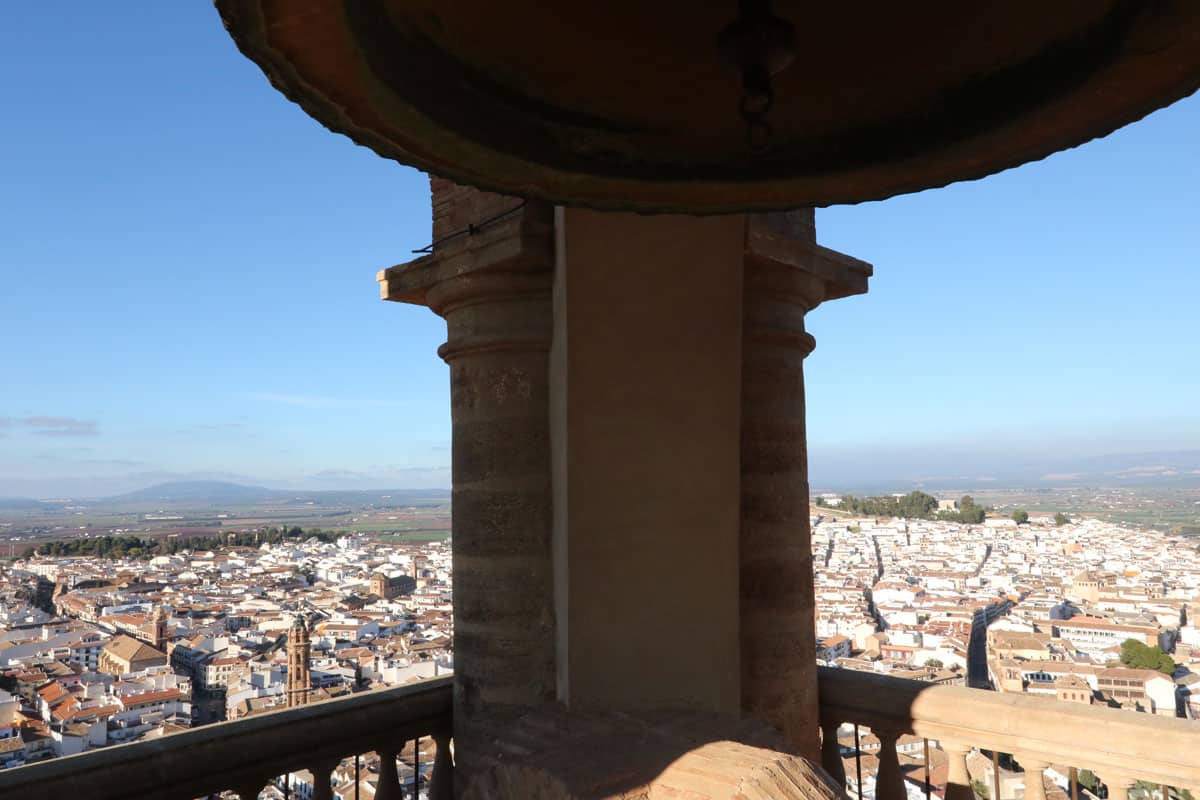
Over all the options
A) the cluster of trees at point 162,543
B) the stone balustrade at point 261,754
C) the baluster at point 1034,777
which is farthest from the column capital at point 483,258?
the cluster of trees at point 162,543

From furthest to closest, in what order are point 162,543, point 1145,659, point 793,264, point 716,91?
point 162,543 < point 1145,659 < point 793,264 < point 716,91

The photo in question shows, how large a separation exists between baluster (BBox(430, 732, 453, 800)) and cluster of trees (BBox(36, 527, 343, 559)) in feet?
235

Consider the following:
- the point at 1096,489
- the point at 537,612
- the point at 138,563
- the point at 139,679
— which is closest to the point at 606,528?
the point at 537,612

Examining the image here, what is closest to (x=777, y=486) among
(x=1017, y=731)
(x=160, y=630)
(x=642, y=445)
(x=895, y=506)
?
(x=642, y=445)

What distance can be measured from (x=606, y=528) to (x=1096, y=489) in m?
133

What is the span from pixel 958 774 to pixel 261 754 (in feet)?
7.24

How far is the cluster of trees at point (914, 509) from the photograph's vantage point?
74.9m

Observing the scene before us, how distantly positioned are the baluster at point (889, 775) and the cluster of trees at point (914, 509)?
76.5m

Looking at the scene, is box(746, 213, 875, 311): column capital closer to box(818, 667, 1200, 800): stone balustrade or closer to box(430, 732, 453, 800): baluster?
box(818, 667, 1200, 800): stone balustrade

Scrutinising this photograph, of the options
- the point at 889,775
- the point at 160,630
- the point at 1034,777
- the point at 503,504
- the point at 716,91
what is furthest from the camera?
the point at 160,630

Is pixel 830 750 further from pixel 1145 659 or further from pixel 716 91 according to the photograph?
pixel 1145 659

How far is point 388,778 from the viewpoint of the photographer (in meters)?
2.97

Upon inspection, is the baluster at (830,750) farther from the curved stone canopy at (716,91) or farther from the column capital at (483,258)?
the curved stone canopy at (716,91)

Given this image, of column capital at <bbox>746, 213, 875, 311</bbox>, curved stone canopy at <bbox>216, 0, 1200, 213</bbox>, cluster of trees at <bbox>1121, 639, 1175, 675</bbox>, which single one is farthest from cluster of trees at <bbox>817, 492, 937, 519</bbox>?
curved stone canopy at <bbox>216, 0, 1200, 213</bbox>
